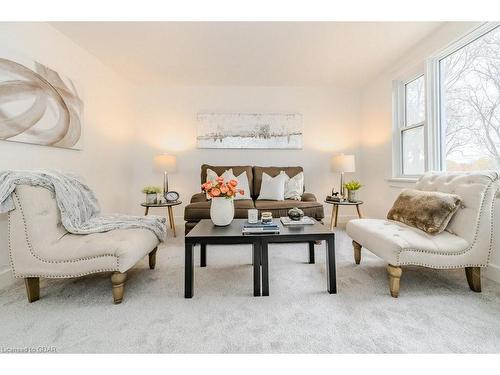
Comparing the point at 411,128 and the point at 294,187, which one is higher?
the point at 411,128

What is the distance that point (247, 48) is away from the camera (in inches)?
111

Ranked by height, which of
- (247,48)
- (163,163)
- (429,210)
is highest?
(247,48)

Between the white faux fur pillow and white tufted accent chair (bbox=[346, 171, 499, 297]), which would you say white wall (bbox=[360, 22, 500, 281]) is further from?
the white faux fur pillow

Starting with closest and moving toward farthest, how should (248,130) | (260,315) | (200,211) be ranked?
(260,315)
(200,211)
(248,130)

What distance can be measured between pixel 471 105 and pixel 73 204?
3636 millimetres

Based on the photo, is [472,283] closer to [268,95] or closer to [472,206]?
[472,206]

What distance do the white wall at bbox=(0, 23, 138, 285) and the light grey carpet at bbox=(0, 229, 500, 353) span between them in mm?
867

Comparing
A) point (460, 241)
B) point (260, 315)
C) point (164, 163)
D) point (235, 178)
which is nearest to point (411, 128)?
point (460, 241)

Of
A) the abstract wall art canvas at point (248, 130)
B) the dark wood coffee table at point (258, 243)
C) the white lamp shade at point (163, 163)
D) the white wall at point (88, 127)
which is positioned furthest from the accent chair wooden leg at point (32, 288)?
the abstract wall art canvas at point (248, 130)

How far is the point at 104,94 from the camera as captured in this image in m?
3.24

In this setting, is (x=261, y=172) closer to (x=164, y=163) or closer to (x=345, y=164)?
(x=345, y=164)
